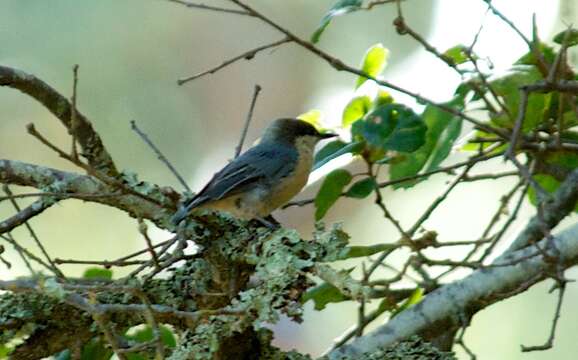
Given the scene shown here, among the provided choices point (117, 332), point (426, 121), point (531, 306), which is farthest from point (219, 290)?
point (531, 306)

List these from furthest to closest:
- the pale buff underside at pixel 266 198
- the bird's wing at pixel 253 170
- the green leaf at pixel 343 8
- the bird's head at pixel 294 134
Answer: the bird's head at pixel 294 134 → the pale buff underside at pixel 266 198 → the bird's wing at pixel 253 170 → the green leaf at pixel 343 8

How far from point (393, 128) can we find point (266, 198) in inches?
37.5

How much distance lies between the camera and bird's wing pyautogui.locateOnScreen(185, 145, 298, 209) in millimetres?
2799

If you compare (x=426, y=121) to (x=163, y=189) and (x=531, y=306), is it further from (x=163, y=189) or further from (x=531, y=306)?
(x=531, y=306)

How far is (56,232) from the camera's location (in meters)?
5.45

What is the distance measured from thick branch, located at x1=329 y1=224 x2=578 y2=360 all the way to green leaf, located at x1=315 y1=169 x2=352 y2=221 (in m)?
0.30

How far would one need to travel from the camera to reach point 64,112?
231cm

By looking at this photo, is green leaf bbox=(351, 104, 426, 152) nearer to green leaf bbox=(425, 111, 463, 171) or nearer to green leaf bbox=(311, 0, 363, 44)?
green leaf bbox=(425, 111, 463, 171)

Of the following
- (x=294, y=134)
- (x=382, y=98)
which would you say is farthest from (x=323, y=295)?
(x=294, y=134)

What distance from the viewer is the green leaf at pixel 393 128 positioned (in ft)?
6.82

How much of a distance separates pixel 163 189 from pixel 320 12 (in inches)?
167

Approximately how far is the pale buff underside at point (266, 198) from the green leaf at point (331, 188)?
22.1 inches

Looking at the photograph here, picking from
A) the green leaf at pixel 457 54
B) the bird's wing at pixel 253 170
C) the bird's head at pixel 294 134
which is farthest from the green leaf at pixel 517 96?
the bird's head at pixel 294 134

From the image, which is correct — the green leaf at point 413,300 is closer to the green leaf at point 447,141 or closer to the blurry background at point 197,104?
the green leaf at point 447,141
